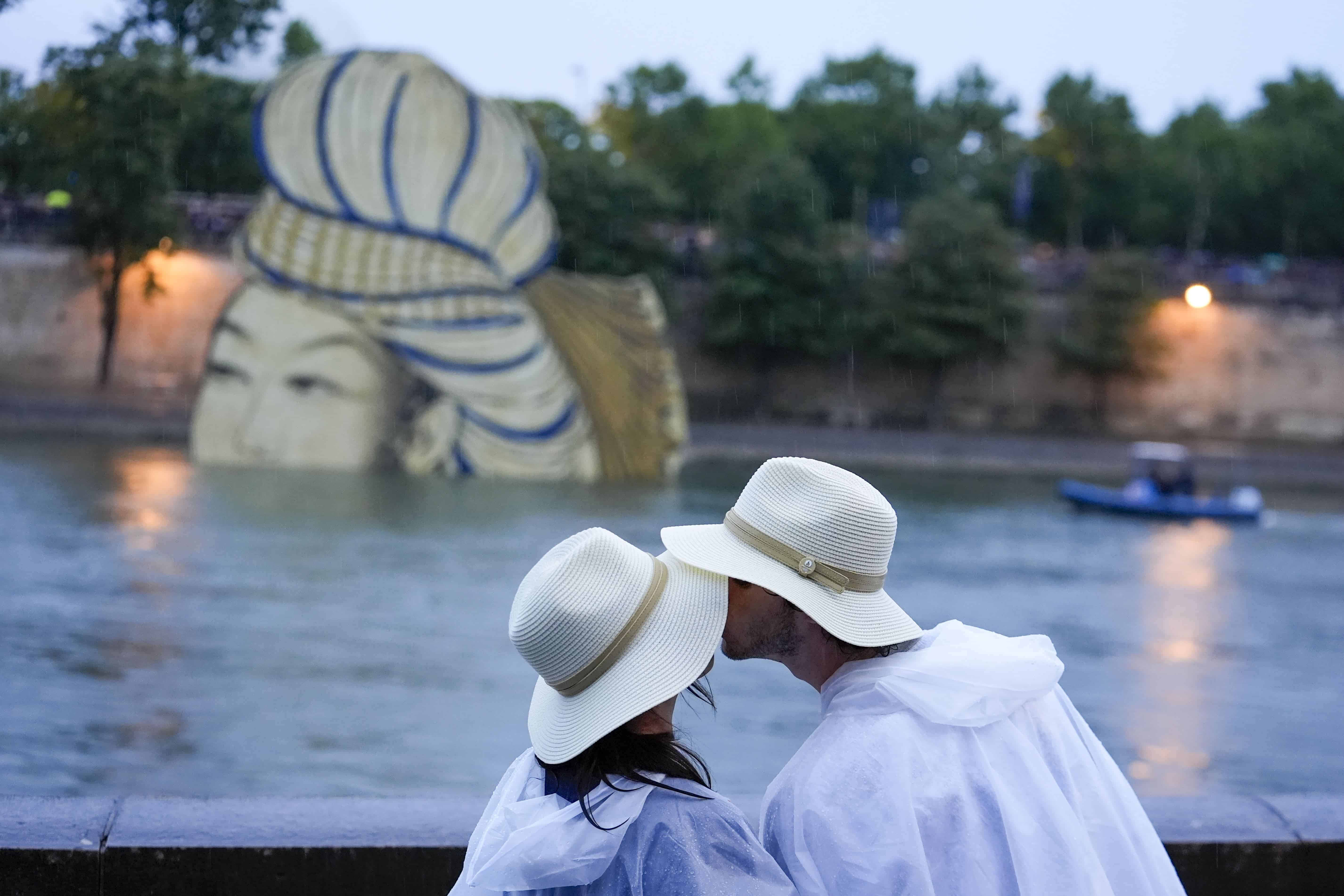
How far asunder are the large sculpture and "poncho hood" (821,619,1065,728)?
14.8 meters

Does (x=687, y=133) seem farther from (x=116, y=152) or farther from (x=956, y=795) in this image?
(x=956, y=795)

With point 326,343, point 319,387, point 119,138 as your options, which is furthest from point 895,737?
point 119,138

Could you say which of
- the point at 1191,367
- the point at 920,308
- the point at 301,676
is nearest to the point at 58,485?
the point at 301,676

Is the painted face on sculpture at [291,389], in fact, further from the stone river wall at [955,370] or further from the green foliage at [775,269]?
the green foliage at [775,269]

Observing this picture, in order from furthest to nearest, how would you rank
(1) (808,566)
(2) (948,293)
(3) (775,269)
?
(2) (948,293) < (3) (775,269) < (1) (808,566)

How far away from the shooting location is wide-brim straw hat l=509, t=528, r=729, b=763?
1.70 meters

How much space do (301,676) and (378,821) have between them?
4.45m

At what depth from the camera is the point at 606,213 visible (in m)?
29.5

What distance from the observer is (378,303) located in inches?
655

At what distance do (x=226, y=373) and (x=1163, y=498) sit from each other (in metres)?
10.7

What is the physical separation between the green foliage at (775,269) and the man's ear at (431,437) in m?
14.0

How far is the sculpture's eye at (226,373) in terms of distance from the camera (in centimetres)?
1670

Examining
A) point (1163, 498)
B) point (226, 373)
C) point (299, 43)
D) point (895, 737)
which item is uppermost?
point (299, 43)

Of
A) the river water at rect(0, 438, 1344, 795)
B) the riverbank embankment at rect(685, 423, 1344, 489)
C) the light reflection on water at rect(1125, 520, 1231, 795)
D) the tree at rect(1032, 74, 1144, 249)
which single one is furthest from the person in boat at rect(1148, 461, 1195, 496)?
the tree at rect(1032, 74, 1144, 249)
